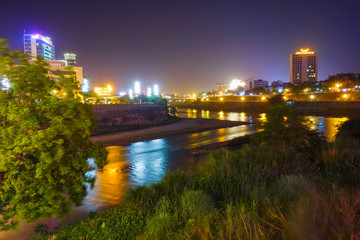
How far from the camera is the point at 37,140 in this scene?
4738mm

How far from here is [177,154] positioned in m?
17.5

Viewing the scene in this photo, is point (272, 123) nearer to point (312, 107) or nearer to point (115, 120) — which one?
point (115, 120)

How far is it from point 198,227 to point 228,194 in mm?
2006

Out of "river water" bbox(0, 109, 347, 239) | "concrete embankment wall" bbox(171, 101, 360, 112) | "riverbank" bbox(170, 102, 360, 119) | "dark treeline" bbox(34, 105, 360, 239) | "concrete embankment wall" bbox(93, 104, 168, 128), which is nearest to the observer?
"dark treeline" bbox(34, 105, 360, 239)

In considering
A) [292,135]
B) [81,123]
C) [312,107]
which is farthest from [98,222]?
[312,107]

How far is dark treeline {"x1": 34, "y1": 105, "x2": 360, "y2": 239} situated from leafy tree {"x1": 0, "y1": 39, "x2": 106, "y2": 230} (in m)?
0.97

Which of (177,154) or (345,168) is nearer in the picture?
(345,168)

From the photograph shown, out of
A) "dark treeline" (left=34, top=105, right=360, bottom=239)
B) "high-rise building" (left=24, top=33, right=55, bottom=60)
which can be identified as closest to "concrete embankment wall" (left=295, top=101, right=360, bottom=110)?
"dark treeline" (left=34, top=105, right=360, bottom=239)

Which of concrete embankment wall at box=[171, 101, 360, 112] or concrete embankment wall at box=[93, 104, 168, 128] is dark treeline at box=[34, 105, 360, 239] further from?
concrete embankment wall at box=[171, 101, 360, 112]

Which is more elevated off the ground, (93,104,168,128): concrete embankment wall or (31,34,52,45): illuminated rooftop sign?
(31,34,52,45): illuminated rooftop sign

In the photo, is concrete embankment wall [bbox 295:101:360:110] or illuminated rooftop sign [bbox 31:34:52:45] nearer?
concrete embankment wall [bbox 295:101:360:110]

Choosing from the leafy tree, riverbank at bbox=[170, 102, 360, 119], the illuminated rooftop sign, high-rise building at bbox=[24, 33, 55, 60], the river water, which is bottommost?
the river water

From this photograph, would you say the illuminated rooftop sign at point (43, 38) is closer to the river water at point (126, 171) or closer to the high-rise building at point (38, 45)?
the high-rise building at point (38, 45)

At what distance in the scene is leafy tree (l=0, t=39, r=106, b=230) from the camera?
475cm
